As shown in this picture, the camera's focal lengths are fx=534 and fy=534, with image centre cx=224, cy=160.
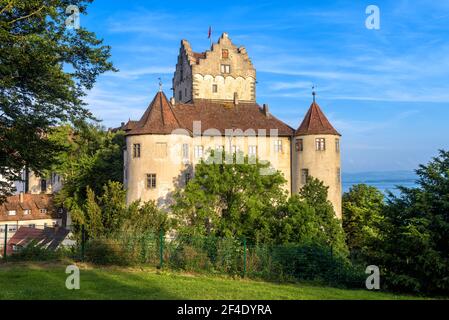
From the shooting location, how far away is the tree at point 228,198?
36.7 metres

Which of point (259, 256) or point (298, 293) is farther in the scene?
point (259, 256)

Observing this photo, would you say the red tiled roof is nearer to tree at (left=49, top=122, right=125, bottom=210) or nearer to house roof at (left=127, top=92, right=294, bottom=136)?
house roof at (left=127, top=92, right=294, bottom=136)

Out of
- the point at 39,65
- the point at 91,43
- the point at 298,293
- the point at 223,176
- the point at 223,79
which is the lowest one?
the point at 298,293

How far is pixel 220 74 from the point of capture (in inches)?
2153

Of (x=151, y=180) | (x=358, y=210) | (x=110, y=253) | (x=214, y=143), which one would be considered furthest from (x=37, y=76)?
(x=358, y=210)

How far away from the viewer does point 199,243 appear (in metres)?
18.6

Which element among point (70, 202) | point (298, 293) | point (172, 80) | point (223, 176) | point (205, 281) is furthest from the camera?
point (172, 80)

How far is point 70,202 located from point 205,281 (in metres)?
34.2

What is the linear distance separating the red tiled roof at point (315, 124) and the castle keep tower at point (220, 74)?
1065cm

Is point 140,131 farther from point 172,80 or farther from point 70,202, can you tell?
point 172,80

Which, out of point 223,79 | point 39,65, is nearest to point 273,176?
point 223,79

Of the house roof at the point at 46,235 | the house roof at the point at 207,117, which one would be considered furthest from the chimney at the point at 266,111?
the house roof at the point at 46,235

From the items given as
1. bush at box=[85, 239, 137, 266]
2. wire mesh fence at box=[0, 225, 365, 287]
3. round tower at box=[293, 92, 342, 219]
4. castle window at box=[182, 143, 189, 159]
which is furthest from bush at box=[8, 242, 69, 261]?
round tower at box=[293, 92, 342, 219]

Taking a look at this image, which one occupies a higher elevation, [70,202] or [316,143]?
[316,143]
